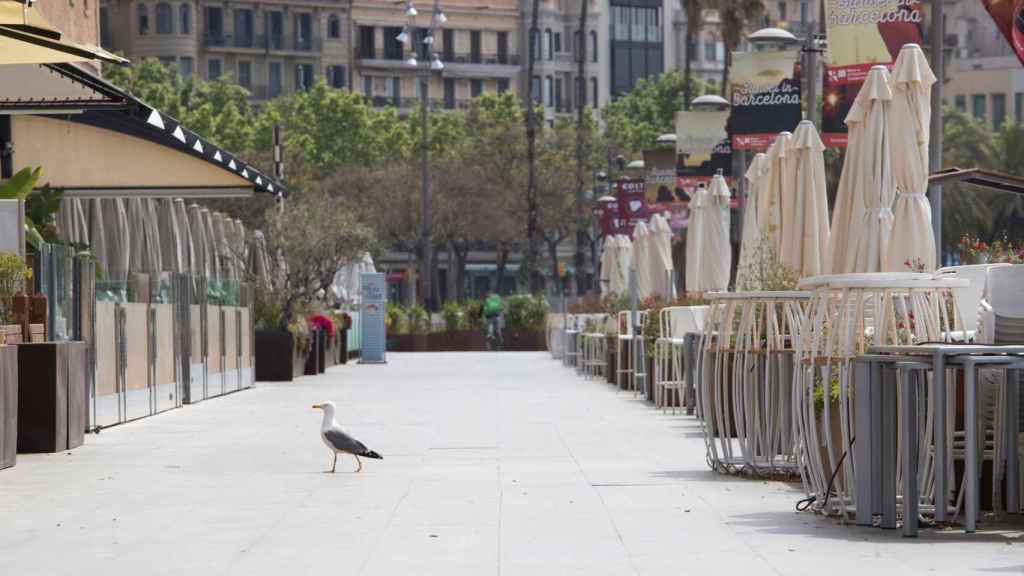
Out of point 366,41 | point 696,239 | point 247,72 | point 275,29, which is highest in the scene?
point 275,29

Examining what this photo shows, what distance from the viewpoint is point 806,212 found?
20.1m

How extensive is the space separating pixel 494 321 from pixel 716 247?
31.9 meters

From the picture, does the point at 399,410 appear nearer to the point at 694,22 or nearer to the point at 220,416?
the point at 220,416

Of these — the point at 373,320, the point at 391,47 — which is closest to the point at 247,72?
the point at 391,47

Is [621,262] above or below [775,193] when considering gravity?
below

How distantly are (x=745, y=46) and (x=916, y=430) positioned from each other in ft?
283

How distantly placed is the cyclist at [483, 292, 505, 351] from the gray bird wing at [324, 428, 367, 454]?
46740mm

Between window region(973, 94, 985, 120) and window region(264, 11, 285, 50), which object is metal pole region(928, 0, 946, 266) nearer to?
A: window region(264, 11, 285, 50)

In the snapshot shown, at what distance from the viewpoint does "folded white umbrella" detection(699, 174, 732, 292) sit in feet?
95.8

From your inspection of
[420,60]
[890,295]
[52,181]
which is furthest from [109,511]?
[420,60]

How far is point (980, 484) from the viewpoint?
1077 cm

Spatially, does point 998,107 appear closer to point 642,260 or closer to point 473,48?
point 473,48

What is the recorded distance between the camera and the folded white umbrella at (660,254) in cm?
3500

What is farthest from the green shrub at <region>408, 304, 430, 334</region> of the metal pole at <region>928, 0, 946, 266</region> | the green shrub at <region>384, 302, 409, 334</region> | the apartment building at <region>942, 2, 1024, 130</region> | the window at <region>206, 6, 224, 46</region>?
the apartment building at <region>942, 2, 1024, 130</region>
